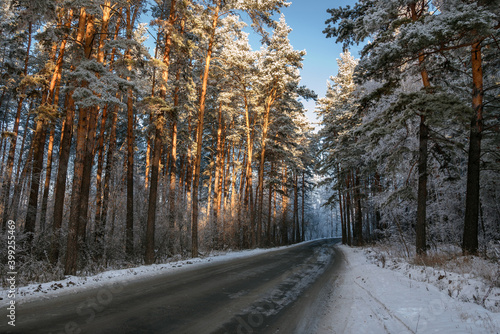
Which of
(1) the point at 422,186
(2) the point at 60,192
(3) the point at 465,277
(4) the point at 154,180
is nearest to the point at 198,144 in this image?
(4) the point at 154,180

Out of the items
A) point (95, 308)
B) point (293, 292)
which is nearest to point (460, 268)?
point (293, 292)

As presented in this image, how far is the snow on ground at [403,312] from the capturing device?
3.57m

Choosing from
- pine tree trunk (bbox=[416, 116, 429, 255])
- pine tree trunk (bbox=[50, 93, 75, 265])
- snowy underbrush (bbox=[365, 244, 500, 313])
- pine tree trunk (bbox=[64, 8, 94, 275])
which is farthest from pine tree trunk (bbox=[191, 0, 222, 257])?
pine tree trunk (bbox=[416, 116, 429, 255])

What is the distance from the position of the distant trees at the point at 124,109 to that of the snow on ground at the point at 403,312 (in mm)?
8292

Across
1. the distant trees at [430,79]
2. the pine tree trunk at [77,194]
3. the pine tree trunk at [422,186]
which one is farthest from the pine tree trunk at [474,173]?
the pine tree trunk at [77,194]

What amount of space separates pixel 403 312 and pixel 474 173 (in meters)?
7.32

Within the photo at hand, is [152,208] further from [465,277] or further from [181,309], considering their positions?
[465,277]

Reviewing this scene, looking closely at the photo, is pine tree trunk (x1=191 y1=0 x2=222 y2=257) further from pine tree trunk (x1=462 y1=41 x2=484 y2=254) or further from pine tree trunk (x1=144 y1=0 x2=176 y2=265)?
pine tree trunk (x1=462 y1=41 x2=484 y2=254)

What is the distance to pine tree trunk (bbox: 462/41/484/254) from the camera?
864cm

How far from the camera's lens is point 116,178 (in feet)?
46.0

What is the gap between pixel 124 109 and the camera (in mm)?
9633

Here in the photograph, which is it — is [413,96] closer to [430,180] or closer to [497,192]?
[497,192]

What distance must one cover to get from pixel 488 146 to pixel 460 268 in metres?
7.76

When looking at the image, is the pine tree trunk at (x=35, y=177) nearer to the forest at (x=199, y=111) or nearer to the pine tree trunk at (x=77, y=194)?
the forest at (x=199, y=111)
